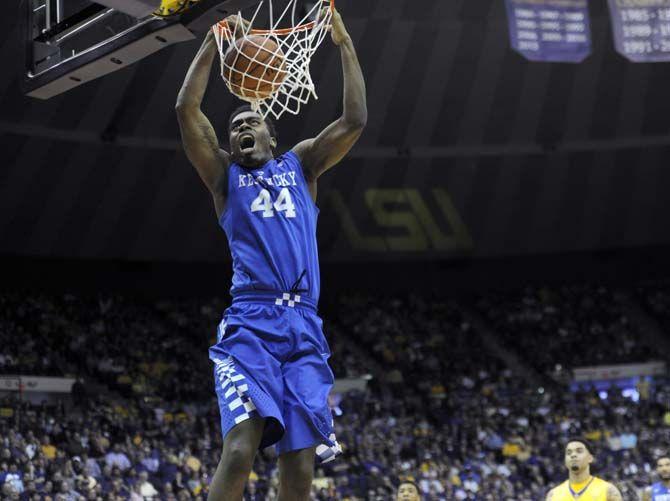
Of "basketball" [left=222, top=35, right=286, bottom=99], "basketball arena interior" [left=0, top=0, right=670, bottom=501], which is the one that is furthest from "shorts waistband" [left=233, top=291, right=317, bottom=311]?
"basketball arena interior" [left=0, top=0, right=670, bottom=501]

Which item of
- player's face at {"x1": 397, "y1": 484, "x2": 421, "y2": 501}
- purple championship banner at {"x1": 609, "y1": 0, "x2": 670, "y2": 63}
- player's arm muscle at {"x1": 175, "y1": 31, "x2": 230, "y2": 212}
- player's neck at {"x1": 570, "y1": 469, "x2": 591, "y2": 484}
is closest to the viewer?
player's arm muscle at {"x1": 175, "y1": 31, "x2": 230, "y2": 212}

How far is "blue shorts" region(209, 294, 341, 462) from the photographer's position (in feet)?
13.2

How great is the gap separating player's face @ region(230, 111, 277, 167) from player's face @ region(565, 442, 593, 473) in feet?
15.4

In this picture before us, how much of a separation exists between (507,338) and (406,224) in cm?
423

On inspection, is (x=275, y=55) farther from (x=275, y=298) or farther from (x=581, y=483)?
(x=581, y=483)

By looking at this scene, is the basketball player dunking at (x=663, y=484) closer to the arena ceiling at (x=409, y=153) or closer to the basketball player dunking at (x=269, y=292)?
the basketball player dunking at (x=269, y=292)

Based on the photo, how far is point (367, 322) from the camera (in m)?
27.5

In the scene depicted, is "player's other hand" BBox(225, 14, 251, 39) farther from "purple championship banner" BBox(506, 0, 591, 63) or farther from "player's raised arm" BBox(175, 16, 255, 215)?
"purple championship banner" BBox(506, 0, 591, 63)

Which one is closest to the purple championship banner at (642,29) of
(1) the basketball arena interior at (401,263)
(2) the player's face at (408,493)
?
(1) the basketball arena interior at (401,263)

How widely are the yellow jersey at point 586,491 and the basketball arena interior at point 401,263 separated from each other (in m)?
7.98

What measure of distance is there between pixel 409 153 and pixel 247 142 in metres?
20.4

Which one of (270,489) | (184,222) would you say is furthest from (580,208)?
(270,489)

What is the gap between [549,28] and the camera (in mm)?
17297

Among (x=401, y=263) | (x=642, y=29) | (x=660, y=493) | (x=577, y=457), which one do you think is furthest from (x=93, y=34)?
(x=401, y=263)
